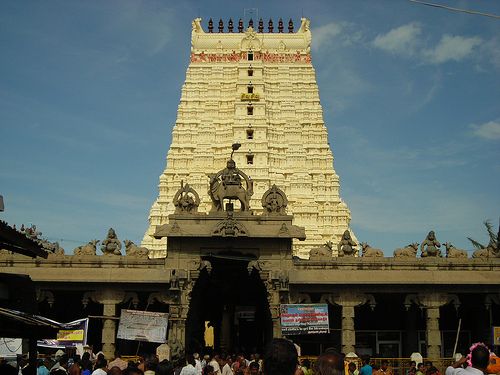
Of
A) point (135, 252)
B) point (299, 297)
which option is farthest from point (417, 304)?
point (135, 252)

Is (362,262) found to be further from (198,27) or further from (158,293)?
(198,27)

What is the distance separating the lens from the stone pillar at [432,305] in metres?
31.8

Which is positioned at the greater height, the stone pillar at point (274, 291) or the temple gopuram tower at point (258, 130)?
the temple gopuram tower at point (258, 130)

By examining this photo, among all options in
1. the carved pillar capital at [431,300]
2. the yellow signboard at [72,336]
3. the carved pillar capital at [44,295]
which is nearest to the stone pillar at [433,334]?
the carved pillar capital at [431,300]

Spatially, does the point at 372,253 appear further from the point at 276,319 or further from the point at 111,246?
the point at 111,246

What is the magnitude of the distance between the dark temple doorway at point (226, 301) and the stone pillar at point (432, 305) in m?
7.47

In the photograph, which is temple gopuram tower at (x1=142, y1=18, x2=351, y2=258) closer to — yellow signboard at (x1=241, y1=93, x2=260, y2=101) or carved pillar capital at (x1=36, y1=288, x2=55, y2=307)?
yellow signboard at (x1=241, y1=93, x2=260, y2=101)

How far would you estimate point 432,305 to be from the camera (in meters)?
32.3

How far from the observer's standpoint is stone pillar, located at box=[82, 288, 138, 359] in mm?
31469

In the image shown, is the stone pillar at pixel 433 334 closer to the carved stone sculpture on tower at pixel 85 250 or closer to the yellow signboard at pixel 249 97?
the carved stone sculpture on tower at pixel 85 250

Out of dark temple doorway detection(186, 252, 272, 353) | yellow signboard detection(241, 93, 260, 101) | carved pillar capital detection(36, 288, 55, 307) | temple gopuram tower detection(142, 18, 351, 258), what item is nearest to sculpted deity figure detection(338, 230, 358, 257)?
dark temple doorway detection(186, 252, 272, 353)

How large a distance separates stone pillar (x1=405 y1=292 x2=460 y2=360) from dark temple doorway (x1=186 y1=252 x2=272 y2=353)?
7466 mm

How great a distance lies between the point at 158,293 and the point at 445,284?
14.1 m

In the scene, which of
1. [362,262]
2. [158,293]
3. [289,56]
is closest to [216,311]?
[158,293]
